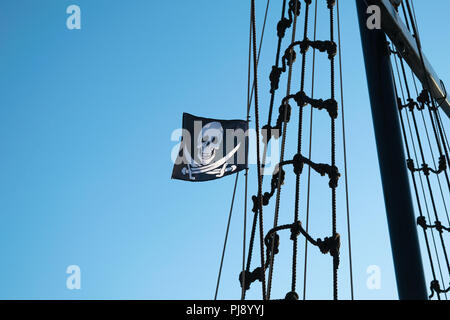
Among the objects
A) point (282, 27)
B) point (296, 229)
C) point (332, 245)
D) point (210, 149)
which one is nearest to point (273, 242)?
point (296, 229)

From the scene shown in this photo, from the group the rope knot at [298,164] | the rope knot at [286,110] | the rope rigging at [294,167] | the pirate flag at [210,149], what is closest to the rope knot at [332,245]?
the rope rigging at [294,167]

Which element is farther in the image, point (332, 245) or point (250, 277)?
point (250, 277)

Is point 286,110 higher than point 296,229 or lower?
higher

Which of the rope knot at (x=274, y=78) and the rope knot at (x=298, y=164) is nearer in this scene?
Result: the rope knot at (x=298, y=164)

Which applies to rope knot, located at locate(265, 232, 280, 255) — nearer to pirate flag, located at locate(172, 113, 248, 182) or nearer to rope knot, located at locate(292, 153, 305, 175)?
rope knot, located at locate(292, 153, 305, 175)

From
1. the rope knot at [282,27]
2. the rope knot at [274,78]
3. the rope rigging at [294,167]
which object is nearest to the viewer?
the rope rigging at [294,167]

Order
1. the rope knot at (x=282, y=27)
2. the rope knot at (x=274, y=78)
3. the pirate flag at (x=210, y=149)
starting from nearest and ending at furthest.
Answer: the rope knot at (x=274, y=78) < the rope knot at (x=282, y=27) < the pirate flag at (x=210, y=149)

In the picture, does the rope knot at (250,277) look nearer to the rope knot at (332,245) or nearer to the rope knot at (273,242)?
the rope knot at (273,242)

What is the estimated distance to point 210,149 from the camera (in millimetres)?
6328

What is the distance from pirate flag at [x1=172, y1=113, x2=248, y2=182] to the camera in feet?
19.9

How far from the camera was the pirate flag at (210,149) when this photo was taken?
6066 millimetres

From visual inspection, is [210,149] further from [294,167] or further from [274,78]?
[294,167]

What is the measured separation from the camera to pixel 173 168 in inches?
239
